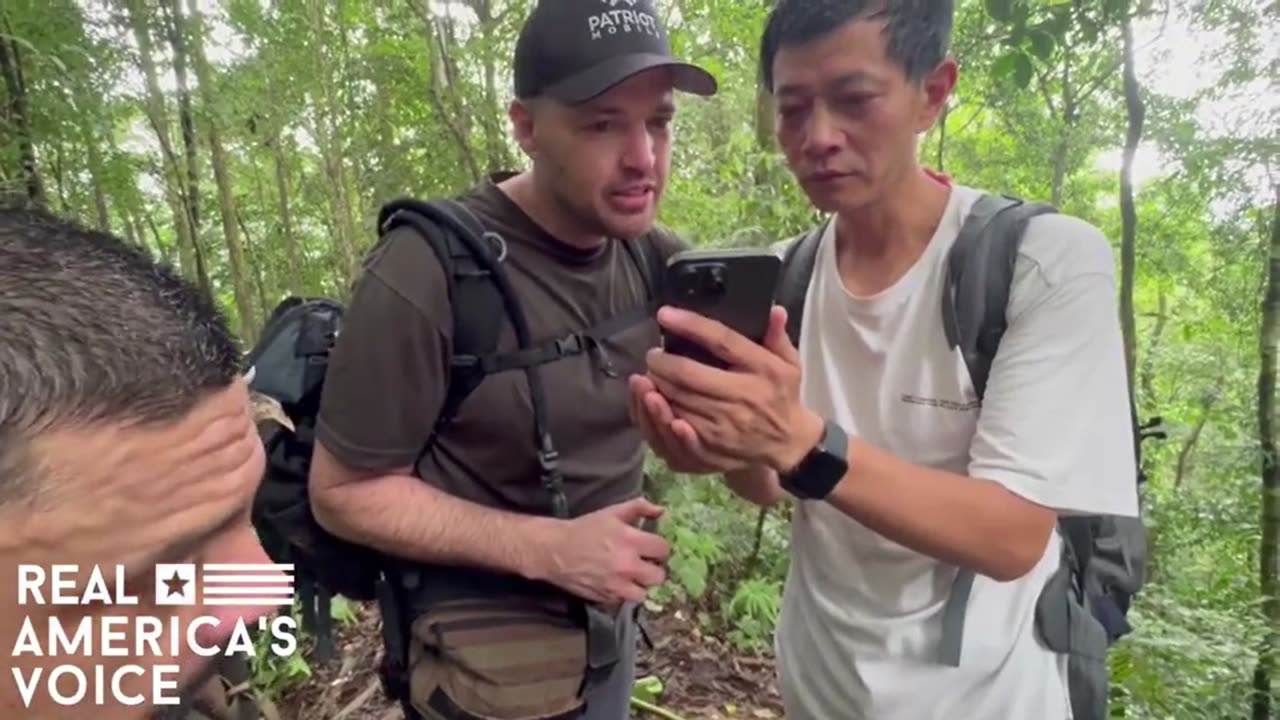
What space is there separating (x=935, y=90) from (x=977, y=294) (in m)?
0.50

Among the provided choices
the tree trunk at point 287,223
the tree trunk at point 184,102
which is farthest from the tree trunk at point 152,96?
the tree trunk at point 287,223

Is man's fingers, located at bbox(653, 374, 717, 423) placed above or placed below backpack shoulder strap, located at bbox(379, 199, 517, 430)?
below

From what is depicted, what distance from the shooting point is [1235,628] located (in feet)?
16.4

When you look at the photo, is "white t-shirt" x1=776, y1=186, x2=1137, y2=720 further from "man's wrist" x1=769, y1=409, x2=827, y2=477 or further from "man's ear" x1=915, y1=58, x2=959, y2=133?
"man's wrist" x1=769, y1=409, x2=827, y2=477

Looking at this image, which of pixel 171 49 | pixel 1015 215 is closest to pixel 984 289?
pixel 1015 215

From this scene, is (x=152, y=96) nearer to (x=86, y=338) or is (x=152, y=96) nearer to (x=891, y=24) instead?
(x=891, y=24)

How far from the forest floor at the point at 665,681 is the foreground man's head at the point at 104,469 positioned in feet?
10.0

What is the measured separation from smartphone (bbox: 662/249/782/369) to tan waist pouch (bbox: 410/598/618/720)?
2.93 feet

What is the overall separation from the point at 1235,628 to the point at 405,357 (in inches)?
212

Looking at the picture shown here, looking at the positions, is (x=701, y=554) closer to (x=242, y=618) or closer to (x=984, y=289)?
(x=984, y=289)

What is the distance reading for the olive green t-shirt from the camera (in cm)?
171

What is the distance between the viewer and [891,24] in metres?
1.56

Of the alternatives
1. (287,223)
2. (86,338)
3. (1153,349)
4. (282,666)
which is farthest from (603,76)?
(1153,349)

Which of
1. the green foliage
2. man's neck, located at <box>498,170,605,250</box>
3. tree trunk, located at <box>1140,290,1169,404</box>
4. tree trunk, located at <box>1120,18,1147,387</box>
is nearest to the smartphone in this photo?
man's neck, located at <box>498,170,605,250</box>
